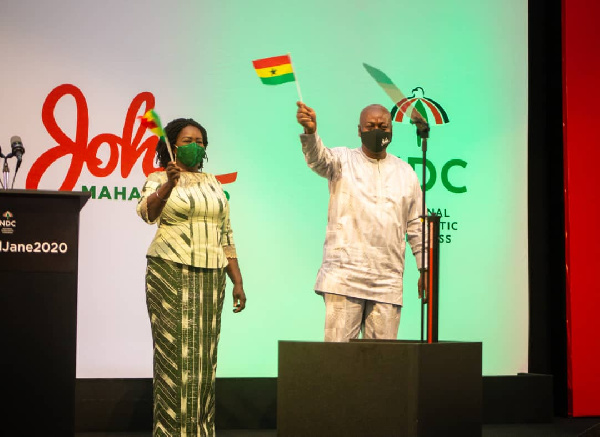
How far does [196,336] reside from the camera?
3852 millimetres

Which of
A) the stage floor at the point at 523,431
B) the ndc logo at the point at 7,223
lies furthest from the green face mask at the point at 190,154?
the stage floor at the point at 523,431

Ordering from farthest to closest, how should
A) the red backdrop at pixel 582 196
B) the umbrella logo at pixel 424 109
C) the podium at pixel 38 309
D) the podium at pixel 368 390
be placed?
1. the red backdrop at pixel 582 196
2. the umbrella logo at pixel 424 109
3. the podium at pixel 38 309
4. the podium at pixel 368 390

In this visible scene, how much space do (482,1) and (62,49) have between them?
108 inches

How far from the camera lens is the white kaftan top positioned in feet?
12.9

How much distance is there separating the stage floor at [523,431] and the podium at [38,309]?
1891 mm

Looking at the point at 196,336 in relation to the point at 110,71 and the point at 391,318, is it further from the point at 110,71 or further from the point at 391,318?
the point at 110,71

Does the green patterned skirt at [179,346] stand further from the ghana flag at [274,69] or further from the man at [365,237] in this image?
the ghana flag at [274,69]

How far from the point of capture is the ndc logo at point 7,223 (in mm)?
2982

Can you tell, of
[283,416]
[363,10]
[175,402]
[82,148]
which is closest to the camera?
[283,416]

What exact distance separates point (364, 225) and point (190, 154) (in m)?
0.87

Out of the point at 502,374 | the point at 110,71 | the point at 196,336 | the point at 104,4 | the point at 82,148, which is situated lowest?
the point at 502,374

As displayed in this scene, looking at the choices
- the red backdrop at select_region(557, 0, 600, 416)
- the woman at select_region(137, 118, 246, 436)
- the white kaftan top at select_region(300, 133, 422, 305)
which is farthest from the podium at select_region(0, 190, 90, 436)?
the red backdrop at select_region(557, 0, 600, 416)

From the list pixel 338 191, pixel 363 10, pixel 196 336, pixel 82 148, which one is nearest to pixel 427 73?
pixel 363 10

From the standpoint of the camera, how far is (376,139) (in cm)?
398
